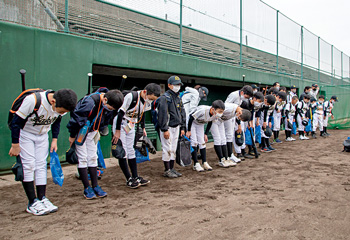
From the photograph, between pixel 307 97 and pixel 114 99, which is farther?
pixel 307 97

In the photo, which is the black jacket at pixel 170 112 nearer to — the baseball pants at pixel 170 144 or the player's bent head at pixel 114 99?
the baseball pants at pixel 170 144

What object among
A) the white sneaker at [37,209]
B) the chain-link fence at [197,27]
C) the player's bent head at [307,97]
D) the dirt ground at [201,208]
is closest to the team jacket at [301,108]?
the player's bent head at [307,97]

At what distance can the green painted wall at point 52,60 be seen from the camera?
4.98 metres

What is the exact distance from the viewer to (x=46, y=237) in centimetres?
258

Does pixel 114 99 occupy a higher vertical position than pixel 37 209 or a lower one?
higher

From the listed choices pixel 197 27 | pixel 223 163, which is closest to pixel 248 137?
pixel 223 163

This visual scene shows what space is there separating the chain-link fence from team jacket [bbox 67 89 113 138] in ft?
9.20

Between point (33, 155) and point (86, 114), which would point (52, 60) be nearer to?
point (86, 114)

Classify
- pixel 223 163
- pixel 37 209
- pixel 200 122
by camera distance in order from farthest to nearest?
pixel 223 163 → pixel 200 122 → pixel 37 209

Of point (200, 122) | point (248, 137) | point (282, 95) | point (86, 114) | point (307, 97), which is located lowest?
point (248, 137)

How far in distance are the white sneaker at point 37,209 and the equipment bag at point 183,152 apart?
2.44 metres

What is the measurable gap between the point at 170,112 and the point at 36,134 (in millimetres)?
2247

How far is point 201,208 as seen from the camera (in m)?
3.31

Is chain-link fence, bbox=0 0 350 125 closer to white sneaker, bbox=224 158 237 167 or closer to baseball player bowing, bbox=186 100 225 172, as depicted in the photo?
baseball player bowing, bbox=186 100 225 172
